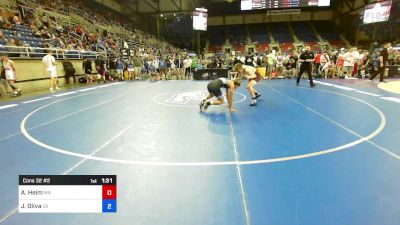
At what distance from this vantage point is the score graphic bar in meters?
1.96

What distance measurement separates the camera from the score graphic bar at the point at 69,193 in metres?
1.96

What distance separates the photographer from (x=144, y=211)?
2.32m

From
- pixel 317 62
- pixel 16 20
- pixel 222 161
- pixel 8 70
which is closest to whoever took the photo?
pixel 222 161

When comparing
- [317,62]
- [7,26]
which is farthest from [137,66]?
[317,62]

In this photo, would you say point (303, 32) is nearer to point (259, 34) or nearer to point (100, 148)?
point (259, 34)

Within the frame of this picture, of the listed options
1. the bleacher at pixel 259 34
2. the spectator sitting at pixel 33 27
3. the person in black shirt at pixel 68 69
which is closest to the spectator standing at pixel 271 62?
the person in black shirt at pixel 68 69

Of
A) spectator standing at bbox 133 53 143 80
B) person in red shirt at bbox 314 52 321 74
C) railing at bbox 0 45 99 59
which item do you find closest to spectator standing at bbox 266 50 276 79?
person in red shirt at bbox 314 52 321 74

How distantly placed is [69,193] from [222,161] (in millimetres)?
1945

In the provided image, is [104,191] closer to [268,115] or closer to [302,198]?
[302,198]

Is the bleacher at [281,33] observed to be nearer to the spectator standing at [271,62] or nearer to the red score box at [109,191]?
the spectator standing at [271,62]

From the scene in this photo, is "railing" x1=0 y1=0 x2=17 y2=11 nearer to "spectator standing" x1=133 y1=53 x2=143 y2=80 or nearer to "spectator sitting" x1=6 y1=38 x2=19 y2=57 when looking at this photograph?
"spectator sitting" x1=6 y1=38 x2=19 y2=57

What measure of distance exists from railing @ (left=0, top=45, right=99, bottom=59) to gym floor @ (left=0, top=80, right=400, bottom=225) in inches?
235

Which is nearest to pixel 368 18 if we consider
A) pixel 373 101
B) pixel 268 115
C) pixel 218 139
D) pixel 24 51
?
pixel 373 101

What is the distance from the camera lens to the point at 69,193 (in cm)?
197
